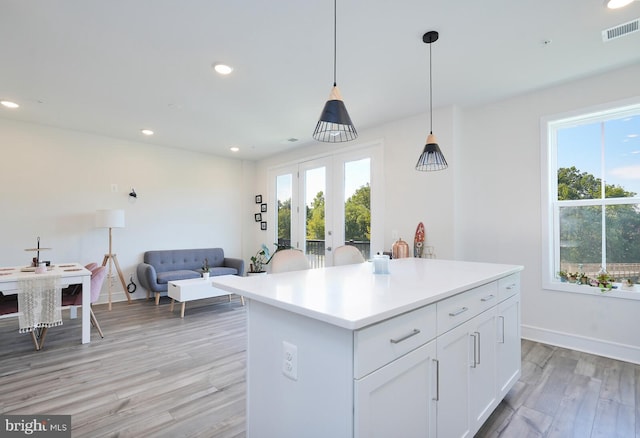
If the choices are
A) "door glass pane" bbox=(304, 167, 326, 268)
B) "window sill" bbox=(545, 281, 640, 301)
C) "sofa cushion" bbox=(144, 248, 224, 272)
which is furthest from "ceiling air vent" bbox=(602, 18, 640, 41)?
"sofa cushion" bbox=(144, 248, 224, 272)

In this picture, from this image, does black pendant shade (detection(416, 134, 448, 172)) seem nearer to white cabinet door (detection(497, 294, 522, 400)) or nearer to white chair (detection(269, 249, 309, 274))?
white cabinet door (detection(497, 294, 522, 400))

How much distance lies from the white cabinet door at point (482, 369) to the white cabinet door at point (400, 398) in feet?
1.56

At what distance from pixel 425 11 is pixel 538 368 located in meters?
3.09

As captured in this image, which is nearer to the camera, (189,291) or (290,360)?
(290,360)

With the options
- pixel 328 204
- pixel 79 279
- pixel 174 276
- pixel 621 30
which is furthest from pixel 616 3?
pixel 174 276

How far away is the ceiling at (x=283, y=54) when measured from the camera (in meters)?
2.17

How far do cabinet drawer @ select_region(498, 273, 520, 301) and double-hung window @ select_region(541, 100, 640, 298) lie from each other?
1.45m

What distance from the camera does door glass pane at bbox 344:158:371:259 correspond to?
479cm

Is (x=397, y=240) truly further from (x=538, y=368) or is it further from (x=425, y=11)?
(x=425, y=11)

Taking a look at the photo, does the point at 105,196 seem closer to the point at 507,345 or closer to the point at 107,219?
the point at 107,219

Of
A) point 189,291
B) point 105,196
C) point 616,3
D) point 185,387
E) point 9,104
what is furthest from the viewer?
point 105,196

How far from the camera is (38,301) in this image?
303 cm

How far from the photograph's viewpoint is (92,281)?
348 centimetres

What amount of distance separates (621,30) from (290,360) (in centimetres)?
334
